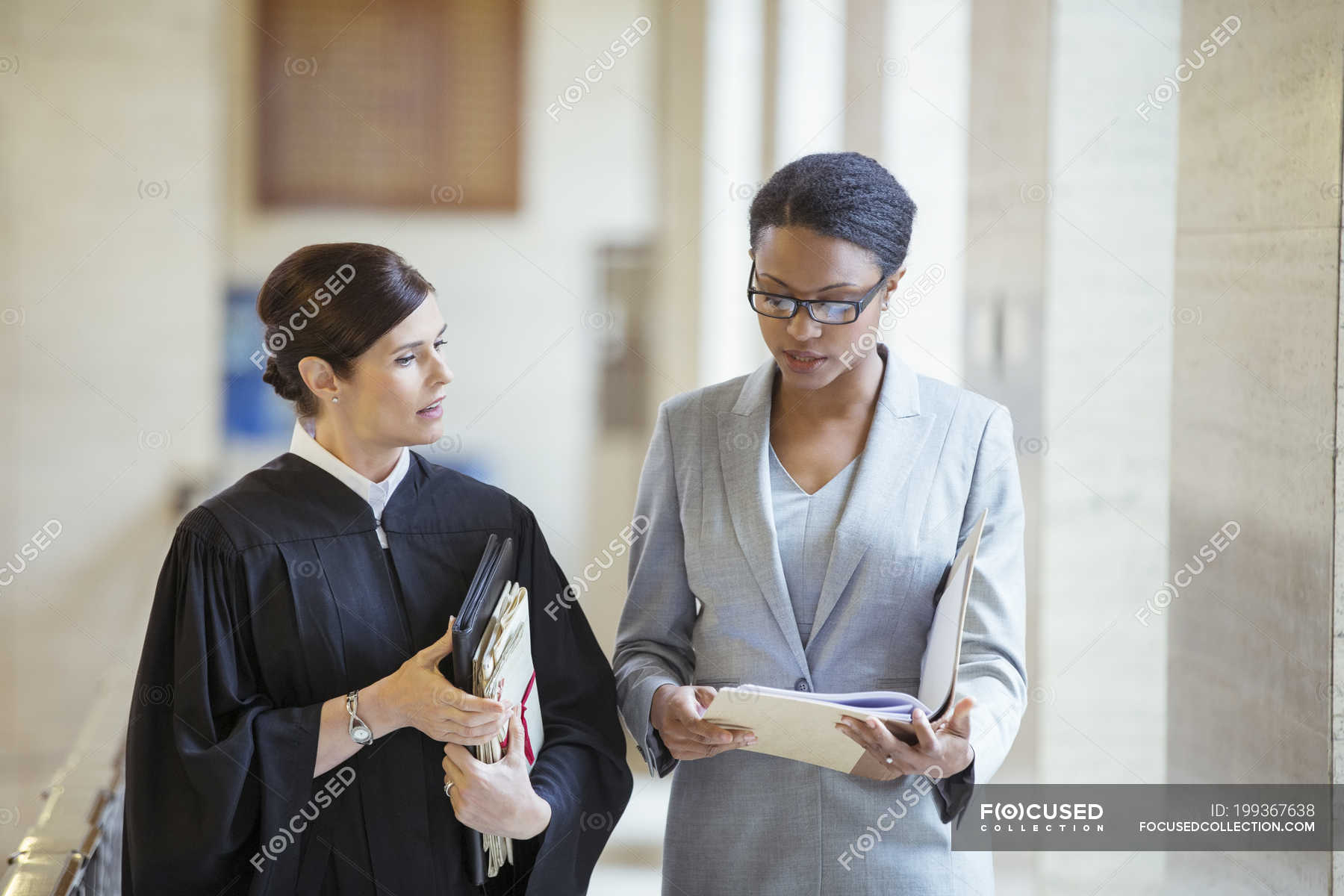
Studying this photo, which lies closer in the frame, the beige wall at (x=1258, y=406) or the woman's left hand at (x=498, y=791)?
the woman's left hand at (x=498, y=791)

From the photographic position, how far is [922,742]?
130cm

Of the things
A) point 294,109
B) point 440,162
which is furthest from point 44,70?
point 440,162

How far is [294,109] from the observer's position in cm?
446

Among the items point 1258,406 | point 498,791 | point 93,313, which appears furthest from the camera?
point 93,313

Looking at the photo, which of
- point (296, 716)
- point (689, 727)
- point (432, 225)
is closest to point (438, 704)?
point (296, 716)

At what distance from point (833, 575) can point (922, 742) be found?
27 centimetres

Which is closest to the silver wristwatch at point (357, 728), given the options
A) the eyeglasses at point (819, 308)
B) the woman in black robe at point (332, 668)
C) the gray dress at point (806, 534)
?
the woman in black robe at point (332, 668)

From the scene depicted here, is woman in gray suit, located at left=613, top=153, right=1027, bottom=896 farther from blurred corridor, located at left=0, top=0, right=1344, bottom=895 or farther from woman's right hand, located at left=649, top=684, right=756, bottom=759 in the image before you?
blurred corridor, located at left=0, top=0, right=1344, bottom=895

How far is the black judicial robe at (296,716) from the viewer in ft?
4.60

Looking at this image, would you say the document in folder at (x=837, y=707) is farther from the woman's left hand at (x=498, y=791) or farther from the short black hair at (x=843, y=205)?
the short black hair at (x=843, y=205)

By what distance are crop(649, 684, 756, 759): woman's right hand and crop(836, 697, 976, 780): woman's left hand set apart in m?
0.15

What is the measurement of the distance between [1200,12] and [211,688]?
2.35 metres

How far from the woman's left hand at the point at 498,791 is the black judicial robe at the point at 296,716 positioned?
0.06 meters

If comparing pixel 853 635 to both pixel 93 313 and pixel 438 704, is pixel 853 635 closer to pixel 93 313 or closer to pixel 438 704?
pixel 438 704
